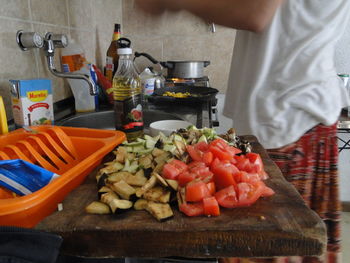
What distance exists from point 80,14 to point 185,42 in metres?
0.92

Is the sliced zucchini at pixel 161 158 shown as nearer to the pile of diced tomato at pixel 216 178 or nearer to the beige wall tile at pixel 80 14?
the pile of diced tomato at pixel 216 178

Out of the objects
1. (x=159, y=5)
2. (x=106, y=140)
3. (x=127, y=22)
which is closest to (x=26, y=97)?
(x=106, y=140)

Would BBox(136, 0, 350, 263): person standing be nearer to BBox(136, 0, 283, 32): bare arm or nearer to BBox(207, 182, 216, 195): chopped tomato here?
BBox(136, 0, 283, 32): bare arm

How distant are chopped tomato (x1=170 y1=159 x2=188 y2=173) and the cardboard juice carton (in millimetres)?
468

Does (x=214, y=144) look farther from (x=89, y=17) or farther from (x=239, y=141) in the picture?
(x=89, y=17)

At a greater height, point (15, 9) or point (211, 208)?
point (15, 9)

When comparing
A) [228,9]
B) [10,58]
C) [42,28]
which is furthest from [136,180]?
[42,28]

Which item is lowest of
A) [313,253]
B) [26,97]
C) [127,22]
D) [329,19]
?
[313,253]

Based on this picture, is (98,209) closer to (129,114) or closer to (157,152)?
(157,152)

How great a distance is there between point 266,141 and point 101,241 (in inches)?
19.6

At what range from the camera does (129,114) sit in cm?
75

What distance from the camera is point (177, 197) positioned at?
47 cm

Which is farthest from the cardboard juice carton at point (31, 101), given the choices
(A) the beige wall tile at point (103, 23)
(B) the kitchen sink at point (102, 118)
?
(A) the beige wall tile at point (103, 23)

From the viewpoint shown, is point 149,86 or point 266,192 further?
point 149,86
